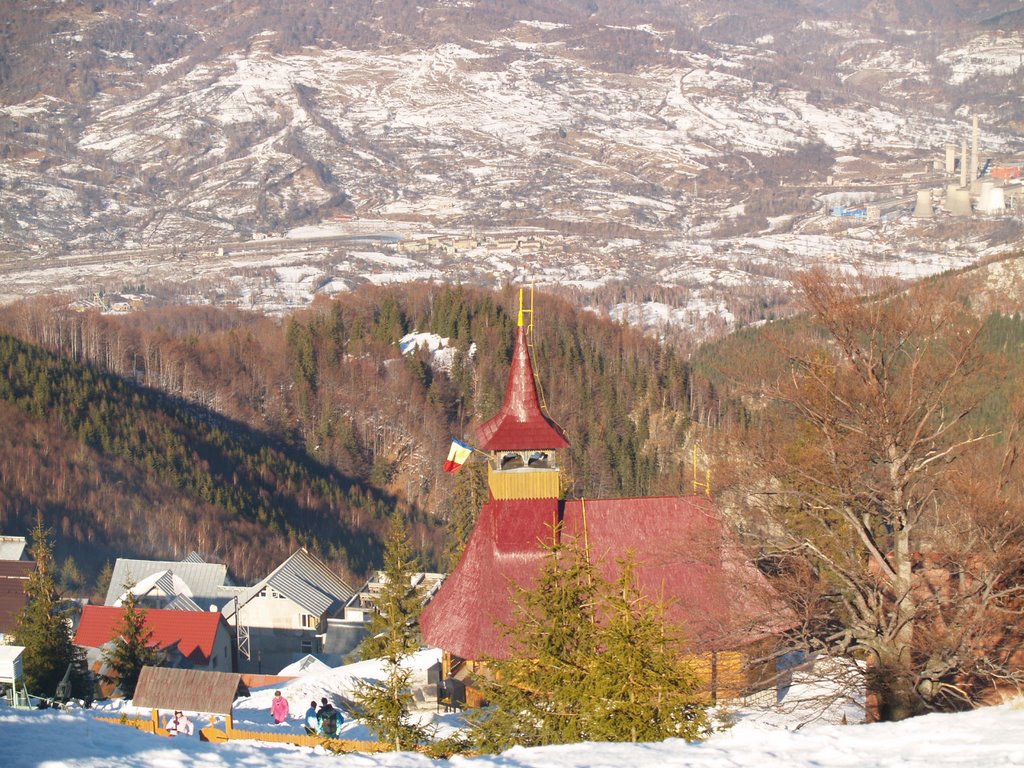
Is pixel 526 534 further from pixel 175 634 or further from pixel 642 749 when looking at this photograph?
pixel 642 749

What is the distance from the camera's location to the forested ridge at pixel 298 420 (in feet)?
245

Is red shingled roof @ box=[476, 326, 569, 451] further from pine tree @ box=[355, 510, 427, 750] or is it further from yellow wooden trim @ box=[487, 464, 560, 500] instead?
pine tree @ box=[355, 510, 427, 750]

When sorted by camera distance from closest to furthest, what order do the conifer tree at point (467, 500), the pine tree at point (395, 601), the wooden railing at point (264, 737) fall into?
the wooden railing at point (264, 737)
the pine tree at point (395, 601)
the conifer tree at point (467, 500)

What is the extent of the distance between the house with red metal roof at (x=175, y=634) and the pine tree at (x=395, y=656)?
726cm

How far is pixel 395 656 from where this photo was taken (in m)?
25.4

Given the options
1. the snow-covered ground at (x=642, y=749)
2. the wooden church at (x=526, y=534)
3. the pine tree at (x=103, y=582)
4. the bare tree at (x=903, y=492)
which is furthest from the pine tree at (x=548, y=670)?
the pine tree at (x=103, y=582)

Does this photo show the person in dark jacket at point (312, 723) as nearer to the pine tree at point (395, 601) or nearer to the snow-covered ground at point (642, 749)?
the pine tree at point (395, 601)

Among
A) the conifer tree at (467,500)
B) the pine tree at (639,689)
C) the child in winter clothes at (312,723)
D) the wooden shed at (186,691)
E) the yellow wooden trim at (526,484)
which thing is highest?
the conifer tree at (467,500)

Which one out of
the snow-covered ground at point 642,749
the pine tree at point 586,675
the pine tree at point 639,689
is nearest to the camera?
the snow-covered ground at point 642,749

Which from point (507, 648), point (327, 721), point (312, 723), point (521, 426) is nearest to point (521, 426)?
point (521, 426)

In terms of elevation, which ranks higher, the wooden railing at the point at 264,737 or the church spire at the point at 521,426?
the church spire at the point at 521,426

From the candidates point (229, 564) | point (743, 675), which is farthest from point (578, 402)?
point (743, 675)

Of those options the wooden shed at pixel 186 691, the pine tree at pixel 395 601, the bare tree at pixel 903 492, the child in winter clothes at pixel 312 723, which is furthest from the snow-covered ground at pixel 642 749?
the pine tree at pixel 395 601

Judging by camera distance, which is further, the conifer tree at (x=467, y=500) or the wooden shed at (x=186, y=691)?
the conifer tree at (x=467, y=500)
